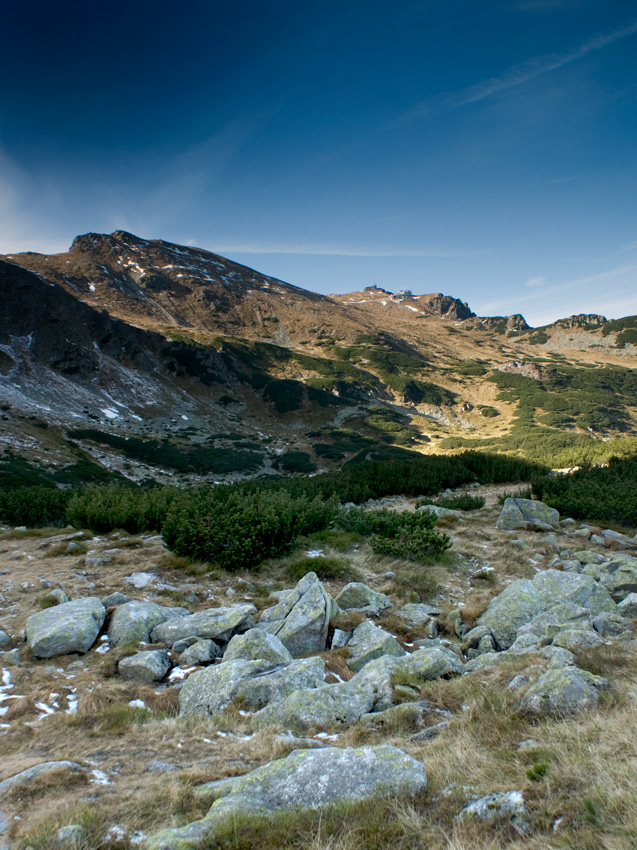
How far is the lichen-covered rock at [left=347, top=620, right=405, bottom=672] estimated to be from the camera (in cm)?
498

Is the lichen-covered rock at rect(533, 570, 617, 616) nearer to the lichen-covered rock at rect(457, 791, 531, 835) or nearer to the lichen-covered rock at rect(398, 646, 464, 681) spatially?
the lichen-covered rock at rect(398, 646, 464, 681)

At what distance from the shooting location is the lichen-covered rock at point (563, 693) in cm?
309

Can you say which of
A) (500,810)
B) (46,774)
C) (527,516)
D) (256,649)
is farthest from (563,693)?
(527,516)

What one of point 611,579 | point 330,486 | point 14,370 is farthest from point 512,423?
point 14,370

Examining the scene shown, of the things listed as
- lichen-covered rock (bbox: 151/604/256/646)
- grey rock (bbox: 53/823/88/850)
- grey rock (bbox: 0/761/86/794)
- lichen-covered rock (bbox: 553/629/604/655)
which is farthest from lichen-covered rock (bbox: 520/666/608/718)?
lichen-covered rock (bbox: 151/604/256/646)

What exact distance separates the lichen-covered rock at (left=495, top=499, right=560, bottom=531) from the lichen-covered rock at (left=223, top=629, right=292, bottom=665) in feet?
31.0

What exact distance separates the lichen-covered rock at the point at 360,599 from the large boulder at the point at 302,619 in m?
0.61

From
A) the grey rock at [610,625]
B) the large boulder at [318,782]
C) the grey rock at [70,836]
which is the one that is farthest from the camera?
the grey rock at [610,625]

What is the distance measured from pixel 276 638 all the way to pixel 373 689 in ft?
5.08

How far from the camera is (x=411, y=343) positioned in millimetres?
108062

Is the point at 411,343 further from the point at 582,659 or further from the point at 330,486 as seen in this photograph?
the point at 582,659

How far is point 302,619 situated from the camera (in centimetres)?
556

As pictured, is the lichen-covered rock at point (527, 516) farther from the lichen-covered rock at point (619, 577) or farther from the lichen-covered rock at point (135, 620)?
the lichen-covered rock at point (135, 620)

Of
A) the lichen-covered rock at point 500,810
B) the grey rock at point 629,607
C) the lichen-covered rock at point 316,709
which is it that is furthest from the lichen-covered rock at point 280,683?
the grey rock at point 629,607
